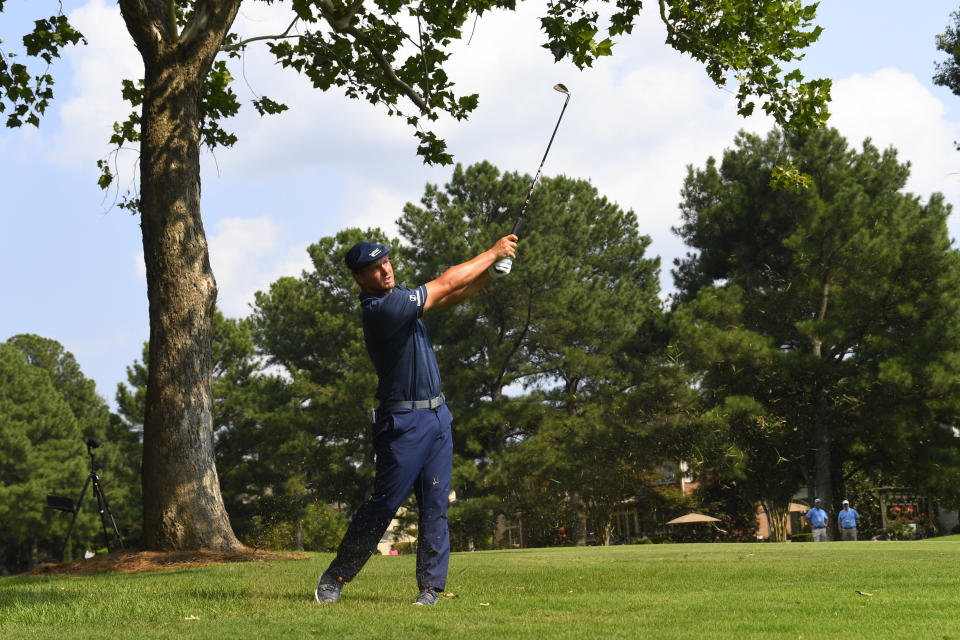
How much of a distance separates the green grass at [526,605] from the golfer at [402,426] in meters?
0.25

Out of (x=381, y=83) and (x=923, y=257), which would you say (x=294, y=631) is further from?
(x=923, y=257)

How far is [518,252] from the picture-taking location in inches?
1443

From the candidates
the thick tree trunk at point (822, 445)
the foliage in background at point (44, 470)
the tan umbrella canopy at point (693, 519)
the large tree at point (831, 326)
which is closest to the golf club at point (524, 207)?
the large tree at point (831, 326)

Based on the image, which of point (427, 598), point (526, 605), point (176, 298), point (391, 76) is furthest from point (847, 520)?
point (427, 598)

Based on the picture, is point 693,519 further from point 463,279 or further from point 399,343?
point 399,343

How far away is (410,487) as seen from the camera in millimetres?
5523

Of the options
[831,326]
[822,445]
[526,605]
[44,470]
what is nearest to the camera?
[526,605]

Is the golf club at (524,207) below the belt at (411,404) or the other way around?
the other way around

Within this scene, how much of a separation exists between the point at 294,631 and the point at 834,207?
32.8 metres

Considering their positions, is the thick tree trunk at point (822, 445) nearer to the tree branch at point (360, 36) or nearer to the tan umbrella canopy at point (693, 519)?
the tan umbrella canopy at point (693, 519)

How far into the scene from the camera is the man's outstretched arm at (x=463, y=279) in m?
5.57

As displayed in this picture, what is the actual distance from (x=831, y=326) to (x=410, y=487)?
2961 centimetres

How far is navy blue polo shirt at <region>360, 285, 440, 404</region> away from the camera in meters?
5.39

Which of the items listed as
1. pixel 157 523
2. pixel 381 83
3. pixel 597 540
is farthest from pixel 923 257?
pixel 157 523
